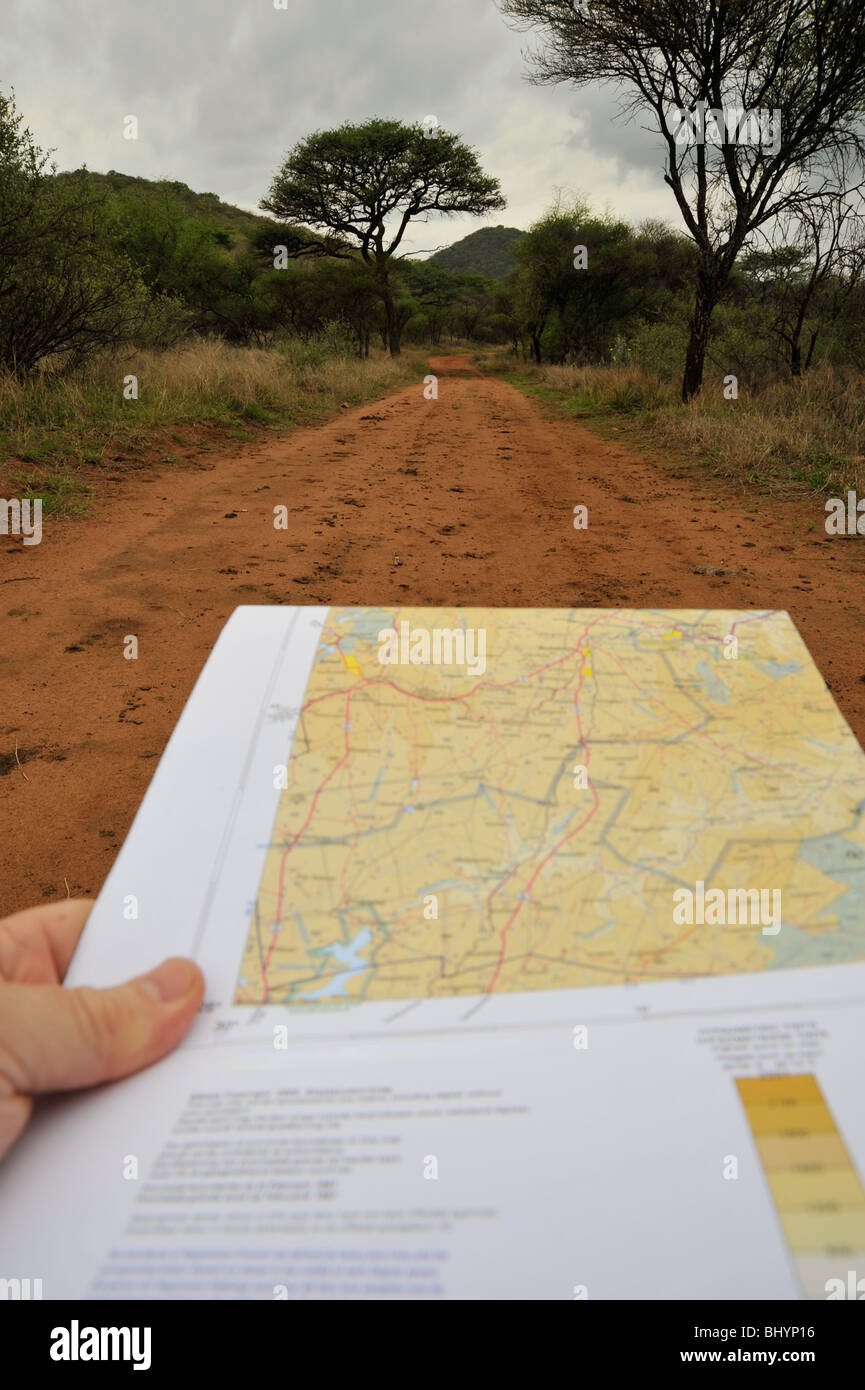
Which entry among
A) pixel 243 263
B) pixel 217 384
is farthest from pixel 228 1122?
pixel 243 263

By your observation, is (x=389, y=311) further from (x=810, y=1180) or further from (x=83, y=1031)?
(x=810, y=1180)

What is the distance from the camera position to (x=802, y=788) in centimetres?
82

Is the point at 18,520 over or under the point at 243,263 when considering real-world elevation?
under

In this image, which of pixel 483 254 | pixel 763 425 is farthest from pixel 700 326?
pixel 483 254

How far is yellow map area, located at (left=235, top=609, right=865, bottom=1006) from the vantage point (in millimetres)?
694

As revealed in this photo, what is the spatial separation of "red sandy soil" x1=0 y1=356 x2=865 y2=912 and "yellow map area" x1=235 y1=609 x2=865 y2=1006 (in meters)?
1.24

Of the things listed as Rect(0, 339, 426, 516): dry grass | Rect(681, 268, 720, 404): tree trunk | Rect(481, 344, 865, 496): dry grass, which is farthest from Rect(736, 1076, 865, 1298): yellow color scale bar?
Rect(681, 268, 720, 404): tree trunk

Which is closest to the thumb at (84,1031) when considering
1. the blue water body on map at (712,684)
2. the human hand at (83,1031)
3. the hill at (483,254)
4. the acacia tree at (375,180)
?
the human hand at (83,1031)

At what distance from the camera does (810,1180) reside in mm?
537

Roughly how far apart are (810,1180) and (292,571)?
11.1 ft

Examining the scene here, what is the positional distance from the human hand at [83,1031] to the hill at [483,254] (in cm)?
9648
